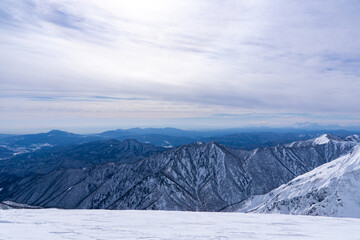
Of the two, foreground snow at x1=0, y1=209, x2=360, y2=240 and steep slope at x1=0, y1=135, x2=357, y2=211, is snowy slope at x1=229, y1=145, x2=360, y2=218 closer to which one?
steep slope at x1=0, y1=135, x2=357, y2=211

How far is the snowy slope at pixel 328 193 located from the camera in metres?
77.1

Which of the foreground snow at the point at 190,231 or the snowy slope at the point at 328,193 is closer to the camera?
the foreground snow at the point at 190,231

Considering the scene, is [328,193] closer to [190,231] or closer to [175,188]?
[190,231]

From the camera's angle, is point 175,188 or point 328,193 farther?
point 175,188

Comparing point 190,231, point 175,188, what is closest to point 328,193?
point 190,231

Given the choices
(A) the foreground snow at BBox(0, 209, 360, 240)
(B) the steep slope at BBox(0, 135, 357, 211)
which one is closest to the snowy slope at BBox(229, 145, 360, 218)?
(B) the steep slope at BBox(0, 135, 357, 211)

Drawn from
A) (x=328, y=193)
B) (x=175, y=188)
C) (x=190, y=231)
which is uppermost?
(x=190, y=231)

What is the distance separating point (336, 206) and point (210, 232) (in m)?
85.3

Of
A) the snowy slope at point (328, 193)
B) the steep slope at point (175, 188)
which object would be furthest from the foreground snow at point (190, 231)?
the steep slope at point (175, 188)

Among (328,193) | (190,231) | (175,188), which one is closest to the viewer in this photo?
(190,231)

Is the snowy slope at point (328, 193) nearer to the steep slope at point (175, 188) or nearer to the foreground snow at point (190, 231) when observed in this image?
the steep slope at point (175, 188)

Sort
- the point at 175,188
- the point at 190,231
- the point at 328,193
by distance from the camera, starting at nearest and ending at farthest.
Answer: the point at 190,231 < the point at 328,193 < the point at 175,188

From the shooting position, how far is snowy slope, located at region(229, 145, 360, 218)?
77062mm

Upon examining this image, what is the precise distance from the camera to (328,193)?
83.8 meters
